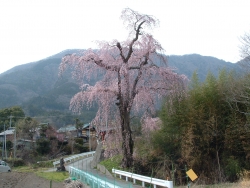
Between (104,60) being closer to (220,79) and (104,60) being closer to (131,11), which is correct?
(131,11)

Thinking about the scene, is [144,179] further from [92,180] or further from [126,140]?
[126,140]

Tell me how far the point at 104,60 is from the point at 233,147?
7088 mm

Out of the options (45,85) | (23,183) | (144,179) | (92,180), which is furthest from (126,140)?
(45,85)

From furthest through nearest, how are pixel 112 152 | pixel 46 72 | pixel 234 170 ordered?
pixel 46 72, pixel 112 152, pixel 234 170

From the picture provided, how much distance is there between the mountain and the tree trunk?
41651 mm

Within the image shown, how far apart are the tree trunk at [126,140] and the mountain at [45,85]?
41.7 metres

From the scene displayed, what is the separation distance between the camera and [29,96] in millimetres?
84188

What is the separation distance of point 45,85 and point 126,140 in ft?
264

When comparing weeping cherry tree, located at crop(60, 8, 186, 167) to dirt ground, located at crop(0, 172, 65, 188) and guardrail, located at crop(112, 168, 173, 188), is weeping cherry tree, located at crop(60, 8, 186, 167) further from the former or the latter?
dirt ground, located at crop(0, 172, 65, 188)

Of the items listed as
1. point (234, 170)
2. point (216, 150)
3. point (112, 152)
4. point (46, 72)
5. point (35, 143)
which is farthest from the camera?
point (46, 72)

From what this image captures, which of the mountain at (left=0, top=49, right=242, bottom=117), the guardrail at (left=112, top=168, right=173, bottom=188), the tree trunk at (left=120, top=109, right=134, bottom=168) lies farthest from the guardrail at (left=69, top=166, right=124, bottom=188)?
the mountain at (left=0, top=49, right=242, bottom=117)

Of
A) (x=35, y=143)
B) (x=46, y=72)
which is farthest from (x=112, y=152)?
(x=46, y=72)

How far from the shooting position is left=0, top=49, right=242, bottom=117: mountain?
68.2 m

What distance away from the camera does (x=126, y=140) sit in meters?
14.7
